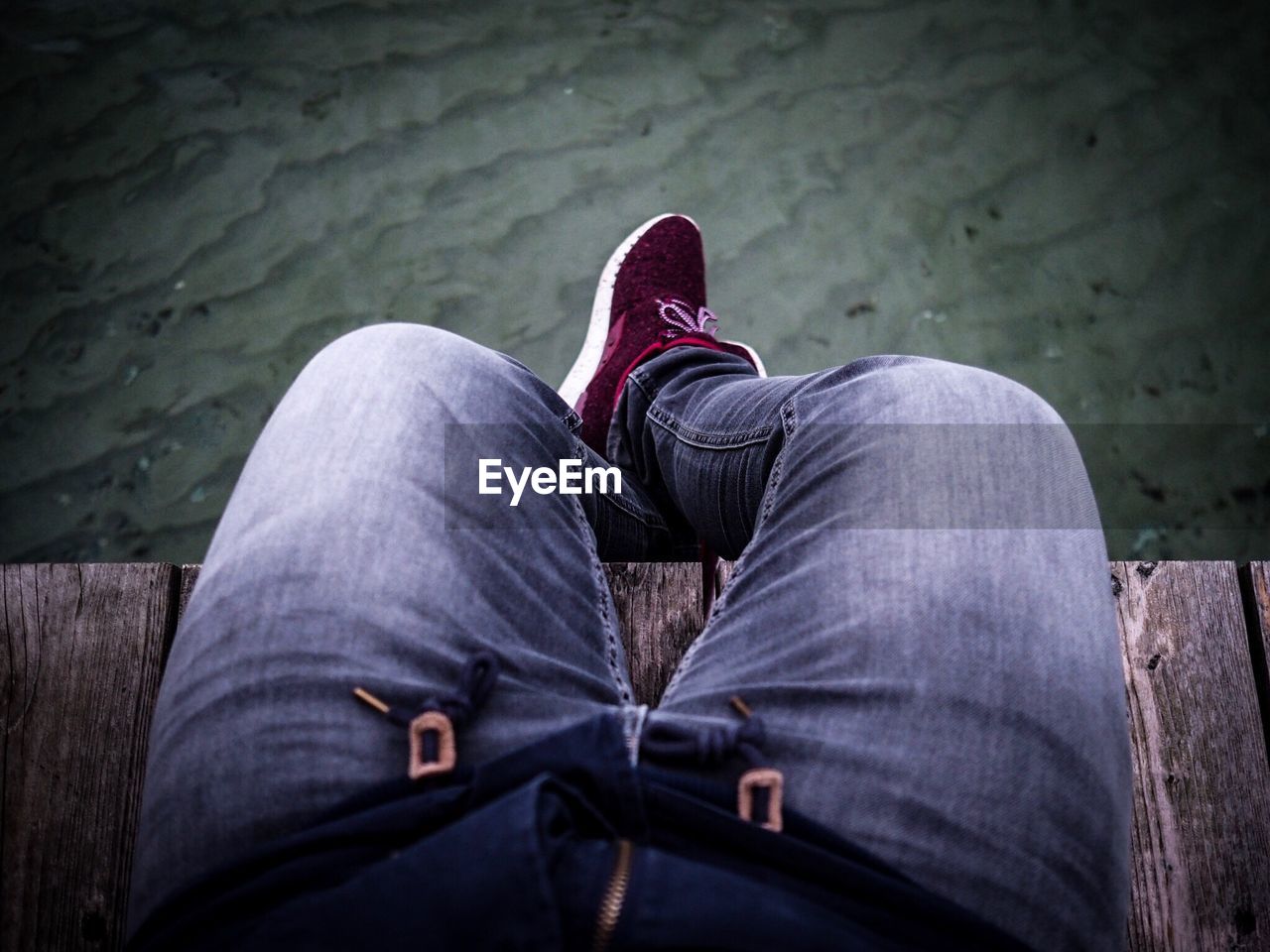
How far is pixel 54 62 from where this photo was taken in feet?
6.23

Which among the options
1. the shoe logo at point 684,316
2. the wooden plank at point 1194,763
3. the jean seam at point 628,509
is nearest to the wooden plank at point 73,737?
the jean seam at point 628,509

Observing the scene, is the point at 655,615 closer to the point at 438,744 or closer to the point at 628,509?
the point at 628,509

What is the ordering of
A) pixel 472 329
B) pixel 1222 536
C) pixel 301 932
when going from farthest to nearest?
pixel 472 329 < pixel 1222 536 < pixel 301 932

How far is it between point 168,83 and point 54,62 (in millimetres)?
276

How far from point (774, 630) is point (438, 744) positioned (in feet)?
0.83

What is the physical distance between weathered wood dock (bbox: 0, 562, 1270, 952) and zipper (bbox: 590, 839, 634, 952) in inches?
17.7

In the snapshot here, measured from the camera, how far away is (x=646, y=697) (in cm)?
90

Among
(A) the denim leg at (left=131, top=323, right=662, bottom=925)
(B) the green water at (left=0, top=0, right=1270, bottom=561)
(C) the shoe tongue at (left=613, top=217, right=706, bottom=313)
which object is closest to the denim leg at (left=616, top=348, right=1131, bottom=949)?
(A) the denim leg at (left=131, top=323, right=662, bottom=925)

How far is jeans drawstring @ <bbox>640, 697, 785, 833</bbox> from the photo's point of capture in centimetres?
52

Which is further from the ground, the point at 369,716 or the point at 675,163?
the point at 675,163

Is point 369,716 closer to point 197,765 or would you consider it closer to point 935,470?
point 197,765

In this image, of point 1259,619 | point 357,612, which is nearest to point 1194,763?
point 1259,619

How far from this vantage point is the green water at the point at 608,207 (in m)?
1.67

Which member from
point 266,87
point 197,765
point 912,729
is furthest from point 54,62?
point 912,729
